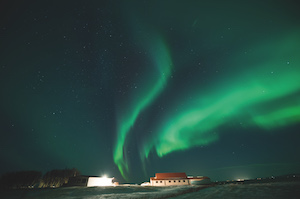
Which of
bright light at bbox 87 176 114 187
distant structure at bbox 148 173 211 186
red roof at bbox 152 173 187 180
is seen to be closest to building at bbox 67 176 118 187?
bright light at bbox 87 176 114 187

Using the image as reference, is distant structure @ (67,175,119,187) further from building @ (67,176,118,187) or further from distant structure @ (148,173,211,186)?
distant structure @ (148,173,211,186)

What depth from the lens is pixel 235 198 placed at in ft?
56.4

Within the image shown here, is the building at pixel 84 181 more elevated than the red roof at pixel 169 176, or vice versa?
the building at pixel 84 181

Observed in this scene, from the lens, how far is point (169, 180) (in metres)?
68.2

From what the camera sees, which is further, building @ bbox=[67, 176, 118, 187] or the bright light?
the bright light

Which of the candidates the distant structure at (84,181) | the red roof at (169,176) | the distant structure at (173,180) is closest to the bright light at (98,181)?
the distant structure at (84,181)

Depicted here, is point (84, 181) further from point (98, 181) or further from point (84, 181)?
point (98, 181)

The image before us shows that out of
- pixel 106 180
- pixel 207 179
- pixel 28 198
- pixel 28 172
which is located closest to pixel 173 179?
pixel 207 179

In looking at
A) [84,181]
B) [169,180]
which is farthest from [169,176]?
[84,181]

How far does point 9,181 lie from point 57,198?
68675 mm

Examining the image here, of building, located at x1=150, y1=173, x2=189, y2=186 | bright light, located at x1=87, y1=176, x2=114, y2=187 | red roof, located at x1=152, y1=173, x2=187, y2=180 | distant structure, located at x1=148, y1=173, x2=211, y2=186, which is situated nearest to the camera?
bright light, located at x1=87, y1=176, x2=114, y2=187

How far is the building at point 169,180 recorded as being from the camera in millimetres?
66750

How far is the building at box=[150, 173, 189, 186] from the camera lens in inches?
2628

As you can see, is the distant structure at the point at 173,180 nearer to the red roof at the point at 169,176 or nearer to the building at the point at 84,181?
the red roof at the point at 169,176
